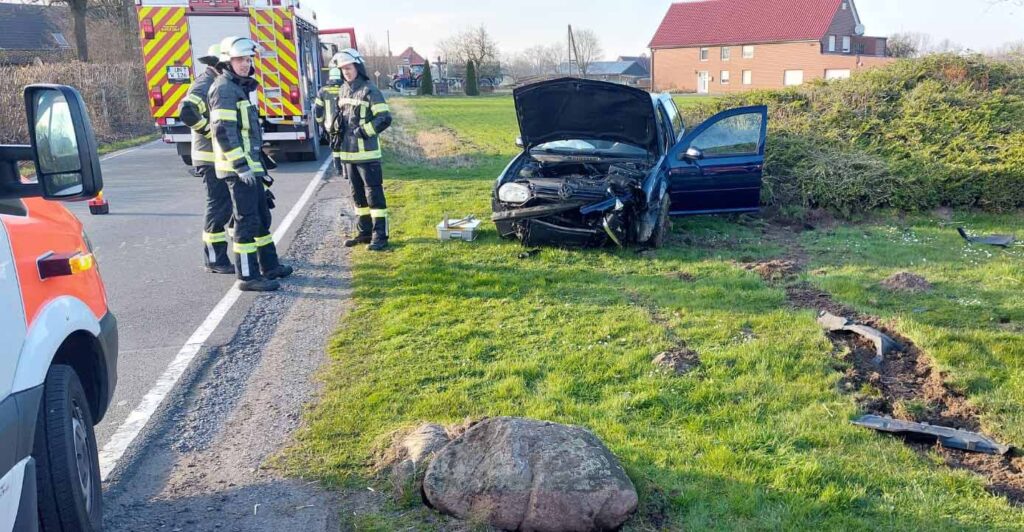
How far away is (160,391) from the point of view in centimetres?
466

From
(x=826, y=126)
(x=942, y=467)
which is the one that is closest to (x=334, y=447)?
(x=942, y=467)

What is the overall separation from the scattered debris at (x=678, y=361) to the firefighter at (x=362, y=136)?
4011 mm

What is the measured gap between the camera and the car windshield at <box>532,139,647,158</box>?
8625mm

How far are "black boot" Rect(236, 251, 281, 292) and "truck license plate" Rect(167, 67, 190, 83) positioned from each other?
335 inches

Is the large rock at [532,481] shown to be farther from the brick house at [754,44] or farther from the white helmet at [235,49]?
the brick house at [754,44]

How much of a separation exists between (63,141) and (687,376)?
3532mm

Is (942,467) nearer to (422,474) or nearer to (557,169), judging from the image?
(422,474)

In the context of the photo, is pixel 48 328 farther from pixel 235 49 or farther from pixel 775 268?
pixel 775 268

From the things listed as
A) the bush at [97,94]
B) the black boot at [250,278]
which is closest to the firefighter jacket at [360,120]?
the black boot at [250,278]

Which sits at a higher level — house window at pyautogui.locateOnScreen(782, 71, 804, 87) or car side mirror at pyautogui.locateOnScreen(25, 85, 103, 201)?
house window at pyautogui.locateOnScreen(782, 71, 804, 87)

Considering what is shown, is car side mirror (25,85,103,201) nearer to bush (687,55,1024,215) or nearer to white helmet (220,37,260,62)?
white helmet (220,37,260,62)

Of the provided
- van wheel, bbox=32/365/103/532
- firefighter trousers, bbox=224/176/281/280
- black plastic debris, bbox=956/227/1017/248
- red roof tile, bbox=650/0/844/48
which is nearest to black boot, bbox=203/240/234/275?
firefighter trousers, bbox=224/176/281/280

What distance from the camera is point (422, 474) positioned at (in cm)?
344

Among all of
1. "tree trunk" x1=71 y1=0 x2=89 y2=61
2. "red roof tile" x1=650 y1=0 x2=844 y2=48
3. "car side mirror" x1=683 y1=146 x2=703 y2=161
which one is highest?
"red roof tile" x1=650 y1=0 x2=844 y2=48
